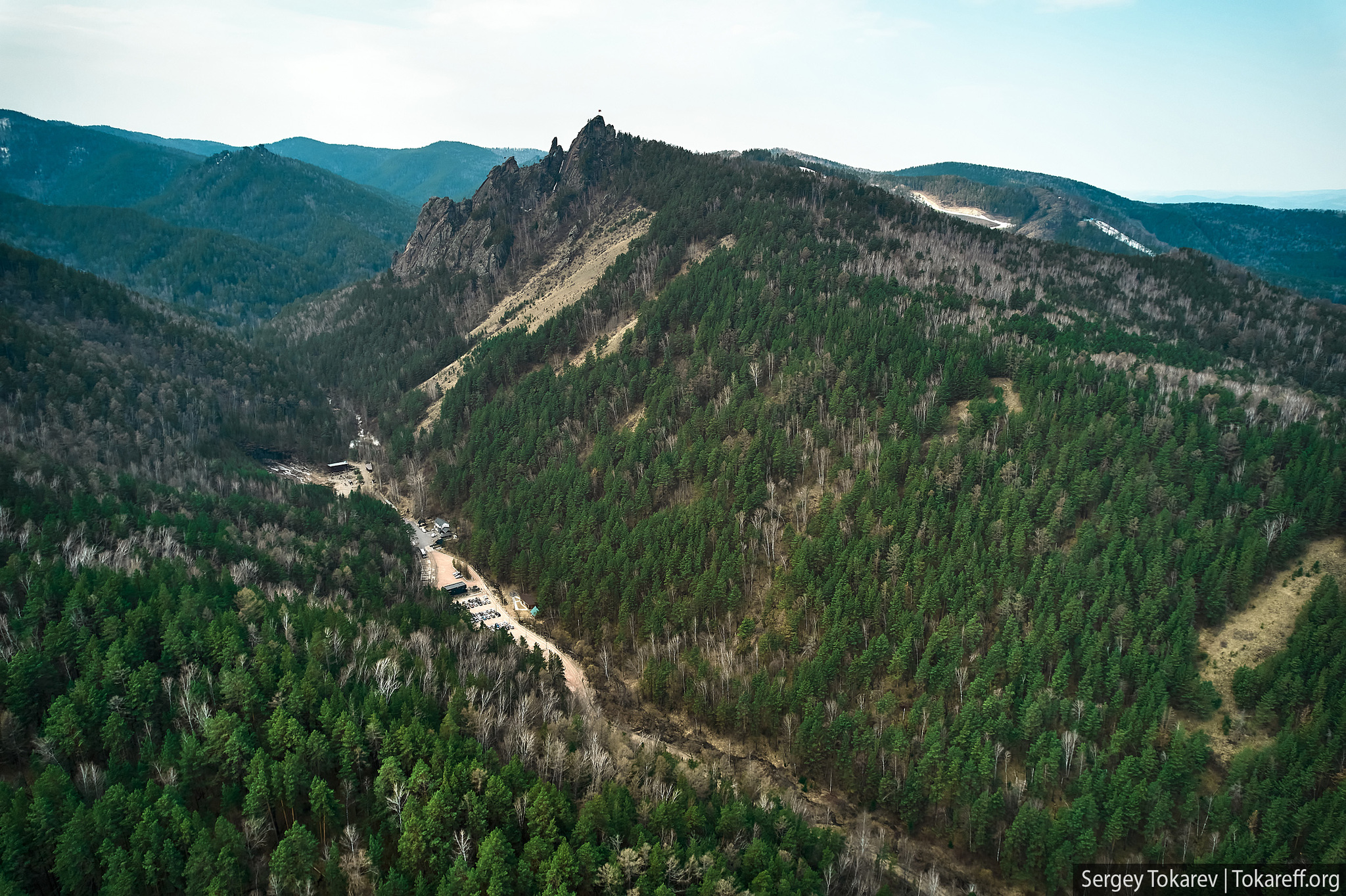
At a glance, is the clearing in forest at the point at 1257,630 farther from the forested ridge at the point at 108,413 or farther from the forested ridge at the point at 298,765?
the forested ridge at the point at 108,413

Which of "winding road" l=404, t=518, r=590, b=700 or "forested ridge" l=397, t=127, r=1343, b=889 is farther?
"winding road" l=404, t=518, r=590, b=700

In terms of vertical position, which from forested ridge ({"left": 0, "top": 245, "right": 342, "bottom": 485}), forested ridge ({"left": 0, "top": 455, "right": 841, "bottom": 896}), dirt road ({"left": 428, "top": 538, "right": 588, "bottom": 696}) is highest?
forested ridge ({"left": 0, "top": 245, "right": 342, "bottom": 485})

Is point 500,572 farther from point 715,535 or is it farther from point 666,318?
point 666,318

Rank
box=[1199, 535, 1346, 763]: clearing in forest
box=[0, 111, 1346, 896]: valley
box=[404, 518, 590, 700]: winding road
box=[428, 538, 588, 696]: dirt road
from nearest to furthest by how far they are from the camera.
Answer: box=[0, 111, 1346, 896]: valley, box=[1199, 535, 1346, 763]: clearing in forest, box=[428, 538, 588, 696]: dirt road, box=[404, 518, 590, 700]: winding road

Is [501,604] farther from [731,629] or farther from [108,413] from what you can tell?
[108,413]

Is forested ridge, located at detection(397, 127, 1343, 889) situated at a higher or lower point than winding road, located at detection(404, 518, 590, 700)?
higher

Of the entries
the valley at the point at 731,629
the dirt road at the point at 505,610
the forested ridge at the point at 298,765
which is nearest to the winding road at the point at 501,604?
the dirt road at the point at 505,610

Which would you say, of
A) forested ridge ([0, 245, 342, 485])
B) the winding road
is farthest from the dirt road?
forested ridge ([0, 245, 342, 485])

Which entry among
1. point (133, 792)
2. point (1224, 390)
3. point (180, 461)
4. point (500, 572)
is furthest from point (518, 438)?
point (1224, 390)

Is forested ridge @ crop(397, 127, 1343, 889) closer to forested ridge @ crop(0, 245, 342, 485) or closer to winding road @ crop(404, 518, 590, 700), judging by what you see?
winding road @ crop(404, 518, 590, 700)
